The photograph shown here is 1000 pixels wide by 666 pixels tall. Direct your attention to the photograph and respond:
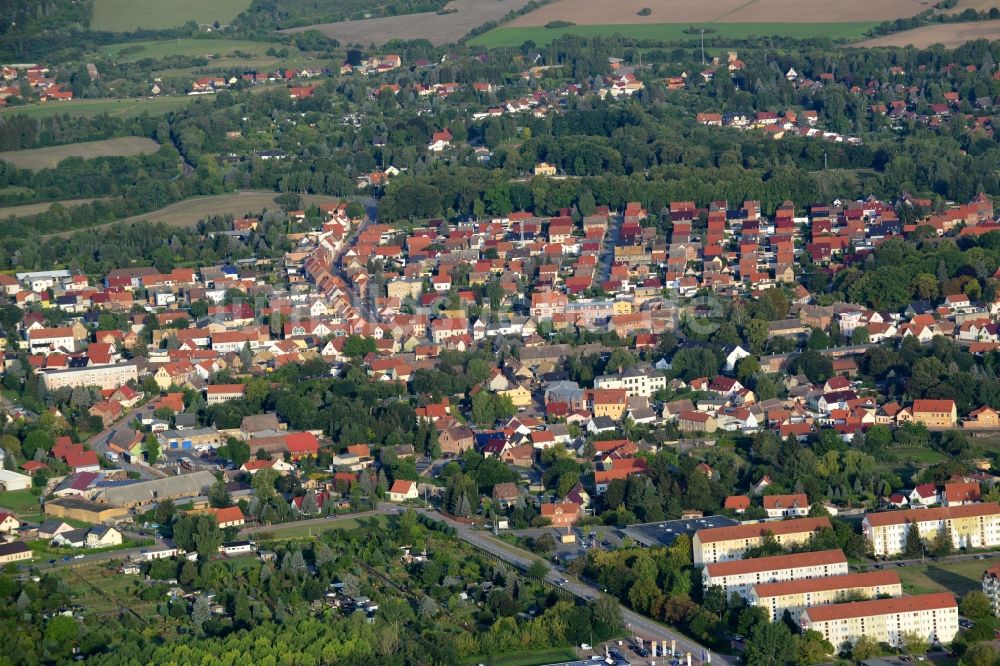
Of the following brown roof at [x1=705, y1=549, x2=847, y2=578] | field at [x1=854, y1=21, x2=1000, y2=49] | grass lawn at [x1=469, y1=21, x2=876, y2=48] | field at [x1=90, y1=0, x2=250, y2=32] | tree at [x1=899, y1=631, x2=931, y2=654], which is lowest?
tree at [x1=899, y1=631, x2=931, y2=654]

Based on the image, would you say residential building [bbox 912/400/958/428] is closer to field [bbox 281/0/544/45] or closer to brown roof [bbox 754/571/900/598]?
brown roof [bbox 754/571/900/598]

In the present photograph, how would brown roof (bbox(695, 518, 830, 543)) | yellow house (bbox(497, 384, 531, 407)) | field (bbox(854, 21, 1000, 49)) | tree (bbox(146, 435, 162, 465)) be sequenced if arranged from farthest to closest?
field (bbox(854, 21, 1000, 49)) → yellow house (bbox(497, 384, 531, 407)) → tree (bbox(146, 435, 162, 465)) → brown roof (bbox(695, 518, 830, 543))

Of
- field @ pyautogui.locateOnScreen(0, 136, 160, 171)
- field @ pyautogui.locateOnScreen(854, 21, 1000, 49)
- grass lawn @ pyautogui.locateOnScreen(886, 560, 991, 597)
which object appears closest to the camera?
grass lawn @ pyautogui.locateOnScreen(886, 560, 991, 597)

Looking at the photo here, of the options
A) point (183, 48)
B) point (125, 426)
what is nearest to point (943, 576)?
point (125, 426)

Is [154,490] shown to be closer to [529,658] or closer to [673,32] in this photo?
[529,658]

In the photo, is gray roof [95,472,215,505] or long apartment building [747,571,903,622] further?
gray roof [95,472,215,505]

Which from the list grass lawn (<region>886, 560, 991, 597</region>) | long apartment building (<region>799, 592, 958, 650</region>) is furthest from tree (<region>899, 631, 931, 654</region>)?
grass lawn (<region>886, 560, 991, 597</region>)

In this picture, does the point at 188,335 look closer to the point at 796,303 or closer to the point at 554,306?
the point at 554,306

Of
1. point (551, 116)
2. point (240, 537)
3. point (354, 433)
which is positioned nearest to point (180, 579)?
point (240, 537)

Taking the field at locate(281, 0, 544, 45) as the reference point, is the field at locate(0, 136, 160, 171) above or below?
below
